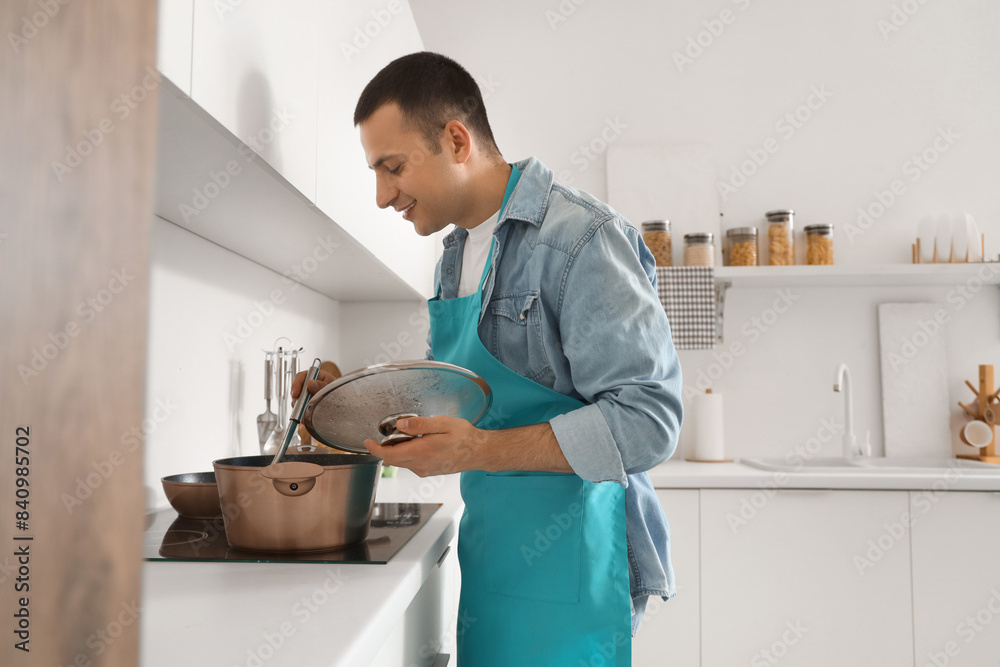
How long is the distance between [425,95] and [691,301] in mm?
1709

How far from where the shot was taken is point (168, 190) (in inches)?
44.0

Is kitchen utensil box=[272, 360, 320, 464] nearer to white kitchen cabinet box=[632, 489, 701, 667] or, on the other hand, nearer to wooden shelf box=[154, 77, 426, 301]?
wooden shelf box=[154, 77, 426, 301]

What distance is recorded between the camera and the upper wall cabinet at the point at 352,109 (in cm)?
126

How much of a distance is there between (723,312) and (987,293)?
966 mm

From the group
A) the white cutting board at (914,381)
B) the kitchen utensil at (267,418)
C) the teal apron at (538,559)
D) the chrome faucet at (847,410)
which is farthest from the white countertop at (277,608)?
the white cutting board at (914,381)

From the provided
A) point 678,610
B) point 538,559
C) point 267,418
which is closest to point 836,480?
point 678,610

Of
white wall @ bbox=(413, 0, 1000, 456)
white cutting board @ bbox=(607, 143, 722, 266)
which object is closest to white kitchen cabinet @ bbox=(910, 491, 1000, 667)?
white wall @ bbox=(413, 0, 1000, 456)

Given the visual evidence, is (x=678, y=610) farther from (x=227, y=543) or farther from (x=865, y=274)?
(x=227, y=543)

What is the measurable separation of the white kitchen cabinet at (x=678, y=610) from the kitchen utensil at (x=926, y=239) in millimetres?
1254

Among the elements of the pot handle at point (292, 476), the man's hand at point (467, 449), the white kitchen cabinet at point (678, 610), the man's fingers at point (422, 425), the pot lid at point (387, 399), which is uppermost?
the pot lid at point (387, 399)

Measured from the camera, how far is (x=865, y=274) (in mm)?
2459

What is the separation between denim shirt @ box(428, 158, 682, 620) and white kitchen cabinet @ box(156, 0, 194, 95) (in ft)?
1.40

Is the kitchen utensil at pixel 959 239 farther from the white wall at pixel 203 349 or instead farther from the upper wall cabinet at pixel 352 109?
the white wall at pixel 203 349

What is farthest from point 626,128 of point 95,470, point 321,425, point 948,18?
point 95,470
